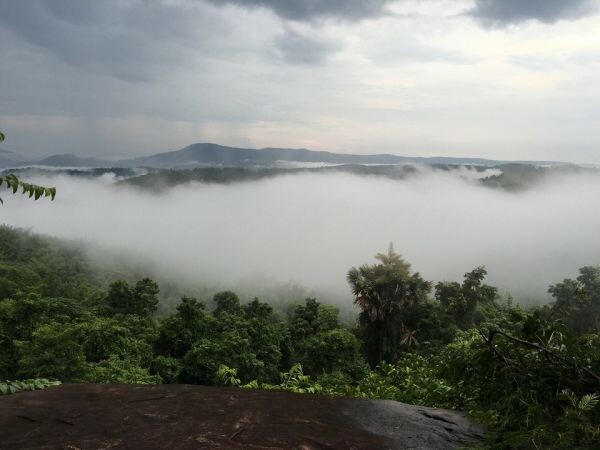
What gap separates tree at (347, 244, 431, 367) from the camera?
116 ft

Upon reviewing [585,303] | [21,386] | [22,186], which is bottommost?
[585,303]

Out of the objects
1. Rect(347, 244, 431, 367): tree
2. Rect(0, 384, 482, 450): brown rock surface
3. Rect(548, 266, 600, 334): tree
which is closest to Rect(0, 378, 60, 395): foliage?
Rect(0, 384, 482, 450): brown rock surface

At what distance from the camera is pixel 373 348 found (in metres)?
38.2

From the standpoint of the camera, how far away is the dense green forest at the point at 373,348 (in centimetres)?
393

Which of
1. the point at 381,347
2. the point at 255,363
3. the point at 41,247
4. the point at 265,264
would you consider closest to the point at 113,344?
the point at 255,363

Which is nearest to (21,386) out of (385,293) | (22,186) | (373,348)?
(22,186)

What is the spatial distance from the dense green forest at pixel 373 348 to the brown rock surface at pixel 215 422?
2.47 ft

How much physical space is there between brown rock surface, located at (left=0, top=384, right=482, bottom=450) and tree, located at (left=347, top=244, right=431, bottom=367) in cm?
3064

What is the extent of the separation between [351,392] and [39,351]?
2100 centimetres

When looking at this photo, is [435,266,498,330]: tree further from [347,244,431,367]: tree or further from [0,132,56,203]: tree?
[0,132,56,203]: tree

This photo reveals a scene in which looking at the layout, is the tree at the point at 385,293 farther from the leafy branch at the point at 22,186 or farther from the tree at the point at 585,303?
the leafy branch at the point at 22,186

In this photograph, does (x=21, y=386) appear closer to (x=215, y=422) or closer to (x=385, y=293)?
(x=215, y=422)

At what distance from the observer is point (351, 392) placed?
310 inches

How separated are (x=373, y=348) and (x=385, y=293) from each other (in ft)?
19.3
